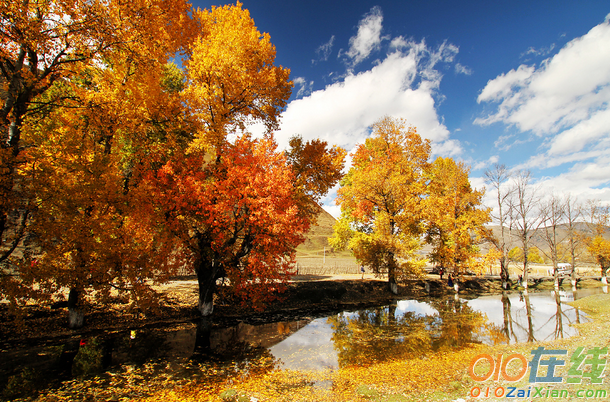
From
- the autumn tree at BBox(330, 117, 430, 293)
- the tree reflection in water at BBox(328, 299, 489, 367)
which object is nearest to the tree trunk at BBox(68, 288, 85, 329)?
the tree reflection in water at BBox(328, 299, 489, 367)

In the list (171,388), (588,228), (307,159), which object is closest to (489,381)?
(171,388)

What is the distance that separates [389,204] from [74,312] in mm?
24913

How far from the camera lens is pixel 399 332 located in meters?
15.6

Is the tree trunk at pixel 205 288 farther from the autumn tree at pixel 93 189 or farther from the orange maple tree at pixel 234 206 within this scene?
the autumn tree at pixel 93 189

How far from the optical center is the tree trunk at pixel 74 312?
1387cm

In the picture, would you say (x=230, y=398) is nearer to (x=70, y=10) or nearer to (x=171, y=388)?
(x=171, y=388)

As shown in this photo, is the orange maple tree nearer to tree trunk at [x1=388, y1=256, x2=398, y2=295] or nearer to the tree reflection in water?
the tree reflection in water

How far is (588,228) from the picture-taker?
42688 mm

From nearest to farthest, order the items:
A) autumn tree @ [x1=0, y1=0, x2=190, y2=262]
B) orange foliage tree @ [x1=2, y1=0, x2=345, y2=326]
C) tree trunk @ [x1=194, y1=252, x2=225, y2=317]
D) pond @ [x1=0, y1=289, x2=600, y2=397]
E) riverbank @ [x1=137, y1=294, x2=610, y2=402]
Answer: riverbank @ [x1=137, y1=294, x2=610, y2=402]
autumn tree @ [x1=0, y1=0, x2=190, y2=262]
pond @ [x1=0, y1=289, x2=600, y2=397]
orange foliage tree @ [x1=2, y1=0, x2=345, y2=326]
tree trunk @ [x1=194, y1=252, x2=225, y2=317]

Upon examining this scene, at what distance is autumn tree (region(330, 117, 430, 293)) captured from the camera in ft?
85.4

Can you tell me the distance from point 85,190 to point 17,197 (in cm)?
215

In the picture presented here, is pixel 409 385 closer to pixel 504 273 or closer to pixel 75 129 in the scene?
pixel 75 129

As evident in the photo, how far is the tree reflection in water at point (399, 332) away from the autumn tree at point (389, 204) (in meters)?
5.47

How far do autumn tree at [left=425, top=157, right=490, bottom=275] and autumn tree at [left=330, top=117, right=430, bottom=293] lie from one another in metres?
2.14
